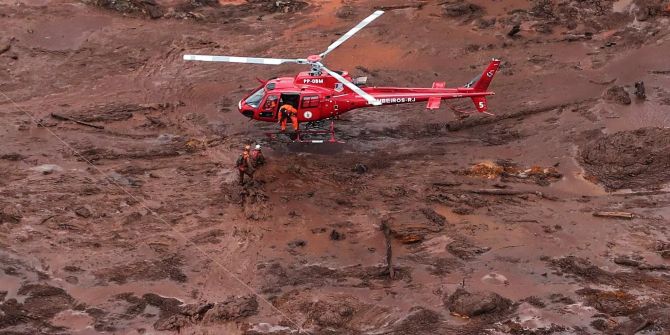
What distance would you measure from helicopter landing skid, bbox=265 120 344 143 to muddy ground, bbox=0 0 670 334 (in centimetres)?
36

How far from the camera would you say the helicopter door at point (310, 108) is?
667 inches

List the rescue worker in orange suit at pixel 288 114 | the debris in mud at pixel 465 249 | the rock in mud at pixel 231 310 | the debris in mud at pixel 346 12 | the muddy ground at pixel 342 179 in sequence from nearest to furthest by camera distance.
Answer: the rock in mud at pixel 231 310, the muddy ground at pixel 342 179, the debris in mud at pixel 465 249, the rescue worker in orange suit at pixel 288 114, the debris in mud at pixel 346 12

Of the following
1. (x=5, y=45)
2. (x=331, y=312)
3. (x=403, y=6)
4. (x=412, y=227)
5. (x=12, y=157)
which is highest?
(x=403, y=6)

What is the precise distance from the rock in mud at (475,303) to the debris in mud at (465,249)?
1.20 meters

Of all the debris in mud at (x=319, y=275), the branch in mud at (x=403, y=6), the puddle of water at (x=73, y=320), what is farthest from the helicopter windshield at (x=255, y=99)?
the branch in mud at (x=403, y=6)

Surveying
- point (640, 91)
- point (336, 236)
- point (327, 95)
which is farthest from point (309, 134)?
point (640, 91)

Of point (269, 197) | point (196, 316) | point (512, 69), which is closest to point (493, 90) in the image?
point (512, 69)

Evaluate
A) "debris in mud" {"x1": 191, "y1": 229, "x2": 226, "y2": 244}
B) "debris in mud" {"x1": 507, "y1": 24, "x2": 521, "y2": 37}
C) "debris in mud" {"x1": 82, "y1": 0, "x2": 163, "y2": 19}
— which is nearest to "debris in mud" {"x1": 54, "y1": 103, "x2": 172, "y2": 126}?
"debris in mud" {"x1": 82, "y1": 0, "x2": 163, "y2": 19}

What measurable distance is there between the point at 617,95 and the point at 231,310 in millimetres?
12014

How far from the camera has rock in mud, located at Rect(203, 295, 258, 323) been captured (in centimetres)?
1253

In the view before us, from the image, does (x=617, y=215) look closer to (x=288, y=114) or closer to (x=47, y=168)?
(x=288, y=114)

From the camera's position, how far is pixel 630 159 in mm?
16297

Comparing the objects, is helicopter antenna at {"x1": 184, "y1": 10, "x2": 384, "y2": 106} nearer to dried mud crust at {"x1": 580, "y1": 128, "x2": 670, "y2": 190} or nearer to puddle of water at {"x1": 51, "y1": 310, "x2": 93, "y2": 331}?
dried mud crust at {"x1": 580, "y1": 128, "x2": 670, "y2": 190}

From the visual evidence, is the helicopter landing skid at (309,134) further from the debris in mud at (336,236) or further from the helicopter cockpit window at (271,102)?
the debris in mud at (336,236)
